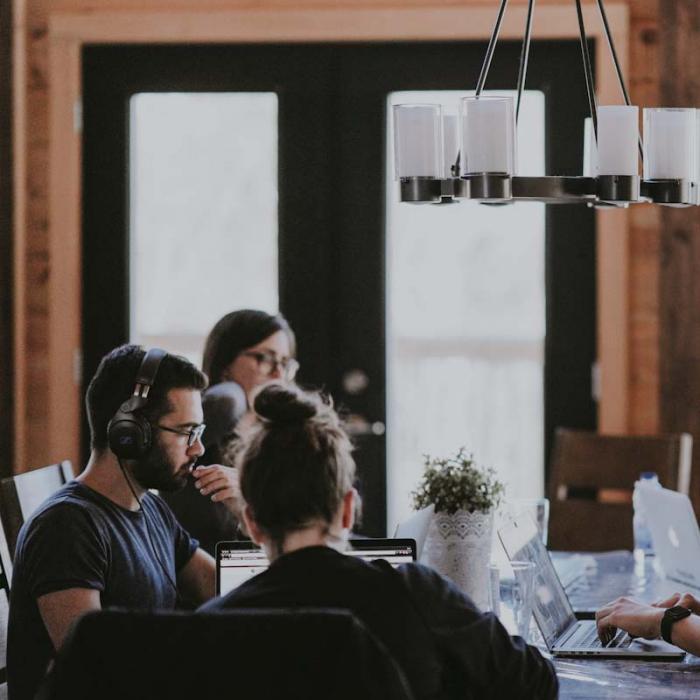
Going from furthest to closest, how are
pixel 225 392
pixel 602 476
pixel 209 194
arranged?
pixel 209 194 < pixel 602 476 < pixel 225 392

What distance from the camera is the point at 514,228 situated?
14.0 feet

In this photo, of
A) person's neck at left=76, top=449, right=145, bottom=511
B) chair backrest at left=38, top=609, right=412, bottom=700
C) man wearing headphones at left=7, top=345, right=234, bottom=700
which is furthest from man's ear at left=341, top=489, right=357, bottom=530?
person's neck at left=76, top=449, right=145, bottom=511

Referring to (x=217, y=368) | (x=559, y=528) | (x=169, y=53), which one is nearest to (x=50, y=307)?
(x=169, y=53)

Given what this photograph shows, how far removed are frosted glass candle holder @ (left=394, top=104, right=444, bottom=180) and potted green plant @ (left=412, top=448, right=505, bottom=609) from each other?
543 mm

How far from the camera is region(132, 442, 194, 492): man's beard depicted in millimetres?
2135

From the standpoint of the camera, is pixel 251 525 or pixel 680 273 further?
pixel 680 273

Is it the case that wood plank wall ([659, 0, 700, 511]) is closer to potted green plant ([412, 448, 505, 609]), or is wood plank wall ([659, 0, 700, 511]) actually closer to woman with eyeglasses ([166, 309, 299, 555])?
woman with eyeglasses ([166, 309, 299, 555])

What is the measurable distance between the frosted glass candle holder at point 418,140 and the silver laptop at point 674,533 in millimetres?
893

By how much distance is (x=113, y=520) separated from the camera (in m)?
2.11

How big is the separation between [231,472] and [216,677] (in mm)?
1192

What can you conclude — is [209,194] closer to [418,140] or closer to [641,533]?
[641,533]

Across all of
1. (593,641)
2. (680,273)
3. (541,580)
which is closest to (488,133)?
(541,580)

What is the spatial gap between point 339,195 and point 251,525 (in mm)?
2796

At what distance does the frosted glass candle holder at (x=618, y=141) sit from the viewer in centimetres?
224
